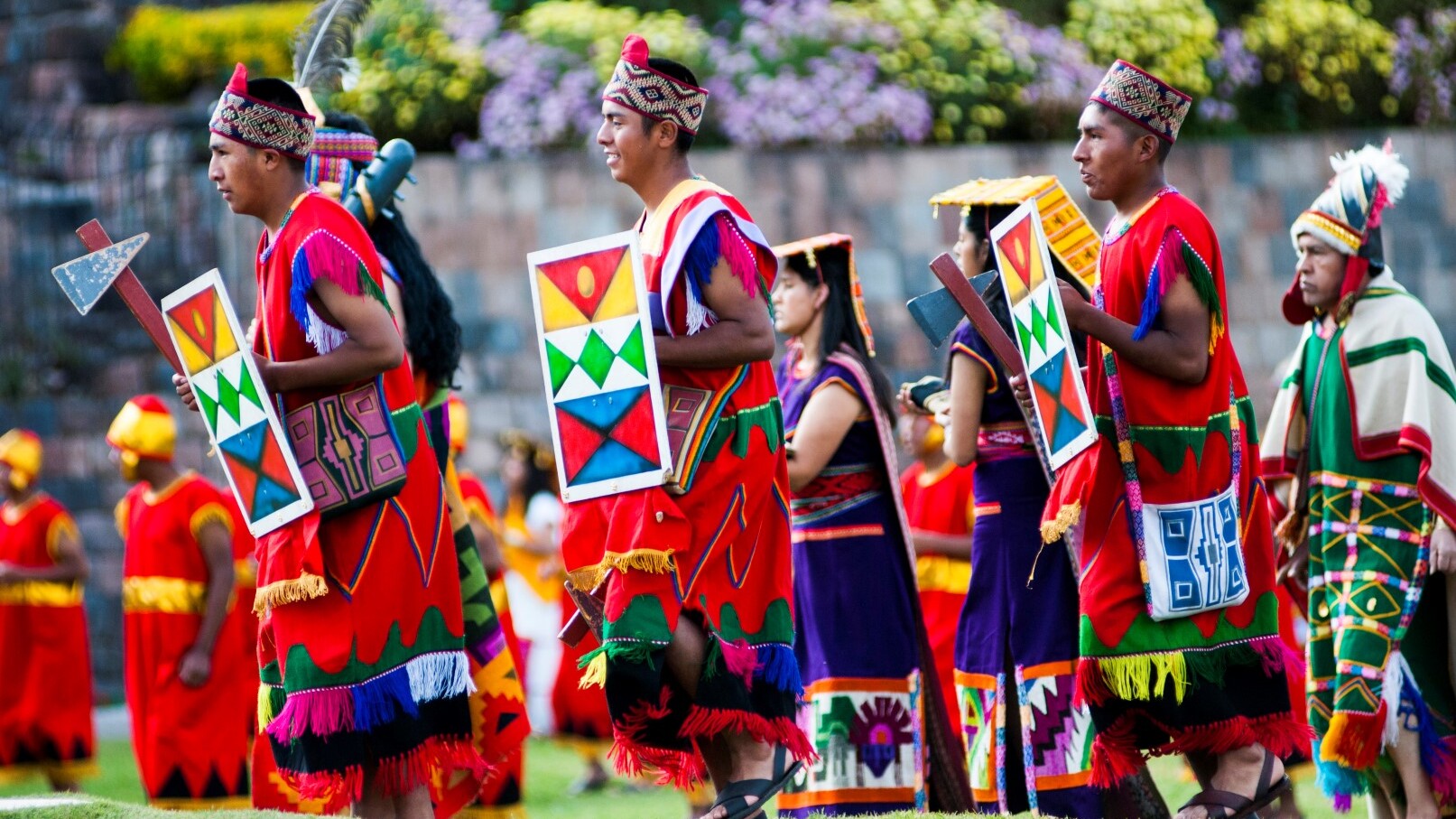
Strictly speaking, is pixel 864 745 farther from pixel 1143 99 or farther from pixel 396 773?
pixel 1143 99

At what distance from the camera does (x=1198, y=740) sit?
5.96 m

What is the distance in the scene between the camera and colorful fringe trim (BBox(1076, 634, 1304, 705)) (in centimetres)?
588

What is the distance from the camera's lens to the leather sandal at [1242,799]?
19.4ft

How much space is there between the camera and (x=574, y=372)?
5496 millimetres

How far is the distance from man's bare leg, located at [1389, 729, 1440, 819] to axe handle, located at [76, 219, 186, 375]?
4363 mm

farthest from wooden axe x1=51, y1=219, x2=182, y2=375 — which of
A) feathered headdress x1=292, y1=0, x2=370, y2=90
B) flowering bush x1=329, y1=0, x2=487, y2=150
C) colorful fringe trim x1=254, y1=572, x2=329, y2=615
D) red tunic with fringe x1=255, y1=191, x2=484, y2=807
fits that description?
flowering bush x1=329, y1=0, x2=487, y2=150

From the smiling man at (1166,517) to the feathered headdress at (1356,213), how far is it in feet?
4.52

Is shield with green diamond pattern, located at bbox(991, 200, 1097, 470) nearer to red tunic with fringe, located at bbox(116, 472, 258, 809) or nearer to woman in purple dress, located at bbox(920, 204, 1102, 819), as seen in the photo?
woman in purple dress, located at bbox(920, 204, 1102, 819)

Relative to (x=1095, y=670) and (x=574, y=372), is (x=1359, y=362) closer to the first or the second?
(x=1095, y=670)

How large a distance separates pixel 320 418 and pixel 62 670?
6.94 m

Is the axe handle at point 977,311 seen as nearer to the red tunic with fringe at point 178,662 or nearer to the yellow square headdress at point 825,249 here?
the yellow square headdress at point 825,249

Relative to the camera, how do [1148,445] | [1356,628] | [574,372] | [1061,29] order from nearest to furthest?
[574,372] < [1148,445] < [1356,628] < [1061,29]

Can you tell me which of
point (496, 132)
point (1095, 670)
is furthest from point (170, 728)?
point (496, 132)

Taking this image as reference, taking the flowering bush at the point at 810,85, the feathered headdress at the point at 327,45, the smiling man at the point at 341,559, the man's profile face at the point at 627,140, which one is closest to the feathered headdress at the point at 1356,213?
the man's profile face at the point at 627,140
